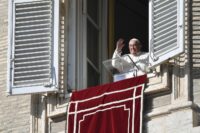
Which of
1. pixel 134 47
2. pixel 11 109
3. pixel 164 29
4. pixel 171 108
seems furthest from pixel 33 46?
pixel 171 108

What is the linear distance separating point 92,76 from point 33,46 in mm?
897

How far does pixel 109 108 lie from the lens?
2488 centimetres

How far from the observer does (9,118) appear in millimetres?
25969

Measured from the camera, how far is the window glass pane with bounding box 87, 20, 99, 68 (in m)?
26.3

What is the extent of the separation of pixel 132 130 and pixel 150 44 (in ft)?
3.85

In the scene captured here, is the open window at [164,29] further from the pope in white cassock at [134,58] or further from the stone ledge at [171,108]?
the stone ledge at [171,108]

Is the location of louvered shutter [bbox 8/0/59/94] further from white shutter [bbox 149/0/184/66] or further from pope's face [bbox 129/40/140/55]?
white shutter [bbox 149/0/184/66]

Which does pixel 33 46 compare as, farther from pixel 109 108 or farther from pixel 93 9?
pixel 109 108

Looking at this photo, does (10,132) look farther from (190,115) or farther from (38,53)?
(190,115)

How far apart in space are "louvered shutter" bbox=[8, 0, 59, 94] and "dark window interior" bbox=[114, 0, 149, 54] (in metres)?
1.67

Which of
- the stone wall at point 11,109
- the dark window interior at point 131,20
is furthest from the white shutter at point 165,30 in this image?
the dark window interior at point 131,20

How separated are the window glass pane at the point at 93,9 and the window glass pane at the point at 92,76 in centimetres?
76

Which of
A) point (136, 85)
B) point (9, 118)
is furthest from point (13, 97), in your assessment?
point (136, 85)

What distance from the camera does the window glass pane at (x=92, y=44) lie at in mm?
26344
